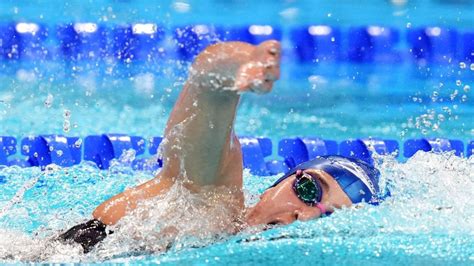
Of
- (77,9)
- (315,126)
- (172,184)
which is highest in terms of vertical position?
(77,9)

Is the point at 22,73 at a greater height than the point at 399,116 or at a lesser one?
greater

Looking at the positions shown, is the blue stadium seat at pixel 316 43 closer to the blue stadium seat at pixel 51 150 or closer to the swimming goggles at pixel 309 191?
the blue stadium seat at pixel 51 150

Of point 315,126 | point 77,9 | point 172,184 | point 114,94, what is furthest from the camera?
point 77,9

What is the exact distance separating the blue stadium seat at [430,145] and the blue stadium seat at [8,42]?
2512 mm

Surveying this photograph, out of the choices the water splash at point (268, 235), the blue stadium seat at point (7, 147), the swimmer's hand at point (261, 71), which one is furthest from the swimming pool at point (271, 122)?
the swimmer's hand at point (261, 71)

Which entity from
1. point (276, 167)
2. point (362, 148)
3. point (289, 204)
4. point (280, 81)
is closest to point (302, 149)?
point (276, 167)

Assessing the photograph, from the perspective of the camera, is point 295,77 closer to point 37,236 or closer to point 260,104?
point 260,104

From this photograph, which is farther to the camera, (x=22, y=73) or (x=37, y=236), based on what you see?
(x=22, y=73)

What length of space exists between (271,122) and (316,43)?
31.8 inches

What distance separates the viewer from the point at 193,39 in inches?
200

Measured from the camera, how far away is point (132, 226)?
6.40 ft

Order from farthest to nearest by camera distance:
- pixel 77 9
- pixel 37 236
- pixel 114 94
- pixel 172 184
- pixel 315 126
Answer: pixel 77 9, pixel 114 94, pixel 315 126, pixel 37 236, pixel 172 184

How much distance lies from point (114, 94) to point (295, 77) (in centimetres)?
113

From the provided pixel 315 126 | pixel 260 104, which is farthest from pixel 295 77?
pixel 315 126
